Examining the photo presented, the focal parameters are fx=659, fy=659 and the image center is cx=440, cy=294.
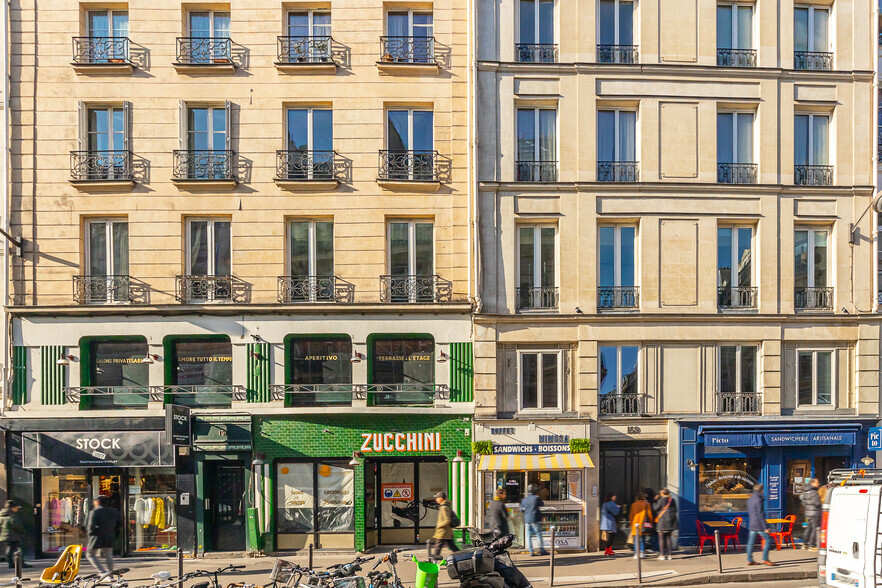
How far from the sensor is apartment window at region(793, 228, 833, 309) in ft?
54.0

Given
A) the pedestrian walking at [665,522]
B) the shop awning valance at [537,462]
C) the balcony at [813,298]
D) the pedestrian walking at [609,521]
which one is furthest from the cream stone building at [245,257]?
the balcony at [813,298]

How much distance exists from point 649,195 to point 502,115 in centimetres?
406

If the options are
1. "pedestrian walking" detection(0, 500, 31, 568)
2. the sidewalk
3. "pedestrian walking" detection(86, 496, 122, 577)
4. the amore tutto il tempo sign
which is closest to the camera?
the sidewalk

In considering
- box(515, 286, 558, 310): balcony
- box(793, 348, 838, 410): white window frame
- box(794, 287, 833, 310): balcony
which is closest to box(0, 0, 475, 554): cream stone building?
box(515, 286, 558, 310): balcony

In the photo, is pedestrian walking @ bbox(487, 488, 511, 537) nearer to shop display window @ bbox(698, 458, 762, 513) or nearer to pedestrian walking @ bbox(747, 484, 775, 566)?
pedestrian walking @ bbox(747, 484, 775, 566)

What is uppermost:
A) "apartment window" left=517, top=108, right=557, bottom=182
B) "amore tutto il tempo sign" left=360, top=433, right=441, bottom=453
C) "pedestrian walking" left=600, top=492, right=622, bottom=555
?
"apartment window" left=517, top=108, right=557, bottom=182

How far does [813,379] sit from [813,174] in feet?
16.8

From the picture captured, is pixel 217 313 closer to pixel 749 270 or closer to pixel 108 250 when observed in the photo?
pixel 108 250

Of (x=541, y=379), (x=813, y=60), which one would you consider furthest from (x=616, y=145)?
(x=541, y=379)

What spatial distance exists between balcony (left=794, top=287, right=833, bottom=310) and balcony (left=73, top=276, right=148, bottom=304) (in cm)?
1610

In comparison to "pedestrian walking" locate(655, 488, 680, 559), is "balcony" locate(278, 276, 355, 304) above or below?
above

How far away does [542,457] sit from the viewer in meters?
15.4

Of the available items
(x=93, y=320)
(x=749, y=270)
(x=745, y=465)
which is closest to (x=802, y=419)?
(x=745, y=465)

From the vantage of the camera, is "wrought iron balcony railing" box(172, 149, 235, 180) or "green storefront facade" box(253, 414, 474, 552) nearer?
"green storefront facade" box(253, 414, 474, 552)
